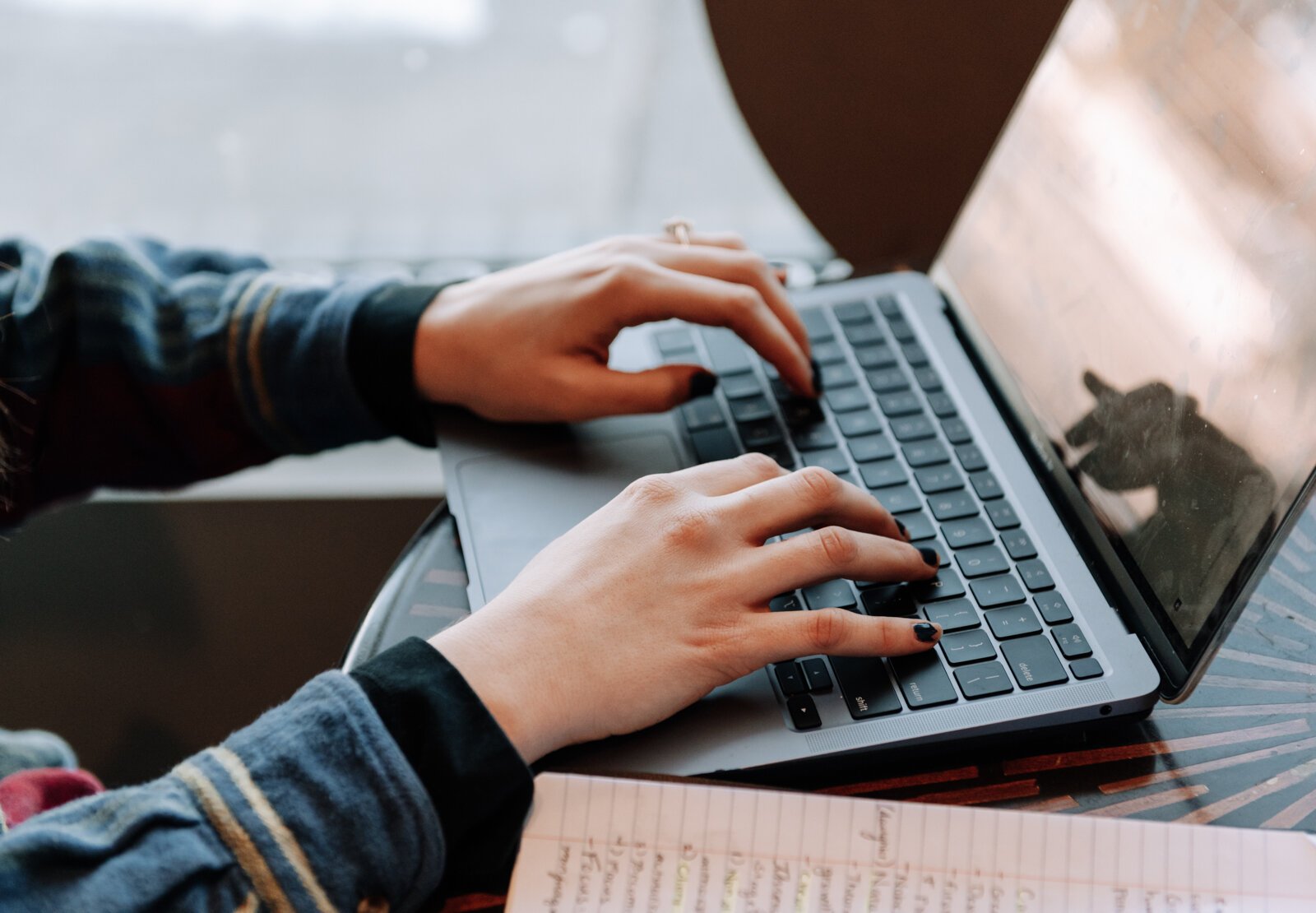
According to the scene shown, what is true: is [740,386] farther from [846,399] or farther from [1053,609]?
[1053,609]

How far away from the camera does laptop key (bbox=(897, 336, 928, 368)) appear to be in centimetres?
63

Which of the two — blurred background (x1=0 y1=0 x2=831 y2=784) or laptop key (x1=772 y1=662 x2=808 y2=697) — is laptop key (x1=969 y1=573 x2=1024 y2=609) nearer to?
laptop key (x1=772 y1=662 x2=808 y2=697)

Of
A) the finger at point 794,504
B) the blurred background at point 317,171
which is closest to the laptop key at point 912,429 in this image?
the finger at point 794,504

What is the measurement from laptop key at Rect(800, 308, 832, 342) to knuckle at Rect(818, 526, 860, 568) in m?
0.21

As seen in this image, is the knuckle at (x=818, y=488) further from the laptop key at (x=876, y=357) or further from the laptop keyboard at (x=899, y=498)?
the laptop key at (x=876, y=357)

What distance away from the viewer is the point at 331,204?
1115 millimetres

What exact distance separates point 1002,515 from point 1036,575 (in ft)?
0.14

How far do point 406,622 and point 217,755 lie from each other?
0.12m

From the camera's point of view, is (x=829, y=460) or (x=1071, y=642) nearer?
(x=1071, y=642)

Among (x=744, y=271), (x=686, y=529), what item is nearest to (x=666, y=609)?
(x=686, y=529)

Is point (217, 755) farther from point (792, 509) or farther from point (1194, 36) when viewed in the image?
point (1194, 36)

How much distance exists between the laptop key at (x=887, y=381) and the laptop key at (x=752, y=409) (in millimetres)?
62

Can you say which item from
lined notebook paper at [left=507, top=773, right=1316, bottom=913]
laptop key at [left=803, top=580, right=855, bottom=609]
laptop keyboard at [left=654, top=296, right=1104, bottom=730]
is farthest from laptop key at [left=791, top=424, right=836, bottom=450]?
lined notebook paper at [left=507, top=773, right=1316, bottom=913]

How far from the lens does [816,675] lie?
1.49 ft
